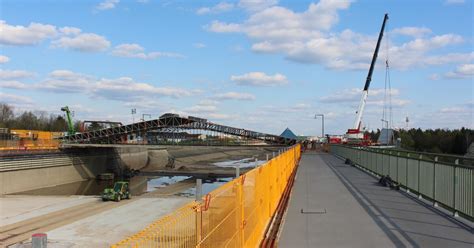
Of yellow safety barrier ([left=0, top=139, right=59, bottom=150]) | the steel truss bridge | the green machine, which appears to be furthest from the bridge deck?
the steel truss bridge

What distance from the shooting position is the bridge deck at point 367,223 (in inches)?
345

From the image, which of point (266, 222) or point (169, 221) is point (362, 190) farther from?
point (169, 221)

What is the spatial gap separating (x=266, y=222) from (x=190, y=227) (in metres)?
5.77

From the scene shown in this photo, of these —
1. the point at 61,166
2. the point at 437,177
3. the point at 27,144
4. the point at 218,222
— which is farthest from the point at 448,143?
the point at 218,222

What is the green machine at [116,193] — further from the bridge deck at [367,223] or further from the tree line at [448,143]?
the tree line at [448,143]

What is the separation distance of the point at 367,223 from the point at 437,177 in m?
3.31

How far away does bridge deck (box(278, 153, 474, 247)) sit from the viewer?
877 cm

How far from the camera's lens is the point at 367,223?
34.7 feet

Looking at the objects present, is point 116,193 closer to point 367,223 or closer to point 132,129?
point 367,223

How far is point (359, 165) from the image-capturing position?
30.8 m

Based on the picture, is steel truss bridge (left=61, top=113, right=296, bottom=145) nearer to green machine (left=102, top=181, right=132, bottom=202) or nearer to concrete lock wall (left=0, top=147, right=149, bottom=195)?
concrete lock wall (left=0, top=147, right=149, bottom=195)

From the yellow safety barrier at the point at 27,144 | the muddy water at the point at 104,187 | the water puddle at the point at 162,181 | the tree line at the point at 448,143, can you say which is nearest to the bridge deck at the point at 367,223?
the muddy water at the point at 104,187

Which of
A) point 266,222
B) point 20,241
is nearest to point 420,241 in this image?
point 266,222

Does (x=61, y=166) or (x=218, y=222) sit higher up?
(x=218, y=222)
